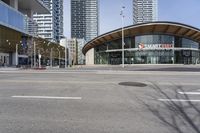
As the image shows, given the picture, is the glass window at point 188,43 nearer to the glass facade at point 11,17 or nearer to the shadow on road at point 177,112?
the glass facade at point 11,17

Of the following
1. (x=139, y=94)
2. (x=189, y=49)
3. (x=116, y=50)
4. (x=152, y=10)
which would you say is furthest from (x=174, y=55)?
(x=139, y=94)

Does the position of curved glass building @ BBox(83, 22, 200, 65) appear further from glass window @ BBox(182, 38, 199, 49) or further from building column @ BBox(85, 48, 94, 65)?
building column @ BBox(85, 48, 94, 65)

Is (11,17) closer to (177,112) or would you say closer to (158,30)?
(158,30)

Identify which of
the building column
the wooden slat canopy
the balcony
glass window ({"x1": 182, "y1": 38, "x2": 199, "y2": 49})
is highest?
the balcony

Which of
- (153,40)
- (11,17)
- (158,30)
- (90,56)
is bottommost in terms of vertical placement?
(90,56)

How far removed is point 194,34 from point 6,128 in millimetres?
82320

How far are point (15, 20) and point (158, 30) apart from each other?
124 ft

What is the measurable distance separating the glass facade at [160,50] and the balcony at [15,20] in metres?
27.4

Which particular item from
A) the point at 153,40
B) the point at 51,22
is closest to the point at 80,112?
the point at 153,40

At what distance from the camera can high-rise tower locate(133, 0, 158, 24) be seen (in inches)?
3708

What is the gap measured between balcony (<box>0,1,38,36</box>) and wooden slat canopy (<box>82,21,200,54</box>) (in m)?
20.7

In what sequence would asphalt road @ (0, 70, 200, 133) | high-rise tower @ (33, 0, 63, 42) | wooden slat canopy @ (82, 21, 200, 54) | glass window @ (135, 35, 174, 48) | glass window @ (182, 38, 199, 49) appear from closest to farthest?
asphalt road @ (0, 70, 200, 133) < wooden slat canopy @ (82, 21, 200, 54) < glass window @ (135, 35, 174, 48) < glass window @ (182, 38, 199, 49) < high-rise tower @ (33, 0, 63, 42)

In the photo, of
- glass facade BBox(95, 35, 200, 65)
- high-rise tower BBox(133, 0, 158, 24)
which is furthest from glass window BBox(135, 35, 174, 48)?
high-rise tower BBox(133, 0, 158, 24)

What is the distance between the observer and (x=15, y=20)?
8300 centimetres
